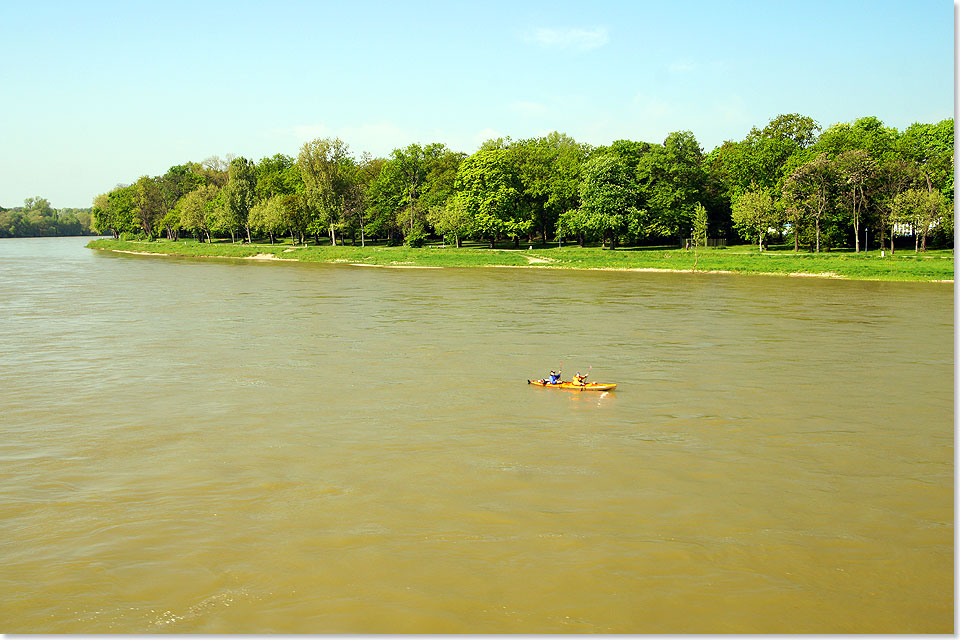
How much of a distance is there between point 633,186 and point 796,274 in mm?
27289

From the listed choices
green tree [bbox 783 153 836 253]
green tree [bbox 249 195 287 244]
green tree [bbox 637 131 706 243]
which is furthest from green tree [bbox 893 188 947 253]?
green tree [bbox 249 195 287 244]

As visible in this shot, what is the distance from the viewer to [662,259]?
73750mm

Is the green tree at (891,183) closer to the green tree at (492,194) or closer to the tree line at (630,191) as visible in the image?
the tree line at (630,191)

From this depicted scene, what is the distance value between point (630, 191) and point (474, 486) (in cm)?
7614

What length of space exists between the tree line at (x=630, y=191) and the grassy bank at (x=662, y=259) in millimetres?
3694

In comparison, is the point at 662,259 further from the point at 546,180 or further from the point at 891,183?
the point at 546,180

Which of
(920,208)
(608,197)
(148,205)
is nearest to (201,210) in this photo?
(148,205)

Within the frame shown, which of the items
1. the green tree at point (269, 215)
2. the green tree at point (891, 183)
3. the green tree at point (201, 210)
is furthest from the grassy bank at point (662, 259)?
the green tree at point (201, 210)

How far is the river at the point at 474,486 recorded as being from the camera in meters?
9.28

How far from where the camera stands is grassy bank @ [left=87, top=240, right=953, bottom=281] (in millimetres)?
59812

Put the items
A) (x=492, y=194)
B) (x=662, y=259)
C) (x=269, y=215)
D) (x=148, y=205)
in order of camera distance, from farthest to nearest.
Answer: (x=148, y=205)
(x=269, y=215)
(x=492, y=194)
(x=662, y=259)

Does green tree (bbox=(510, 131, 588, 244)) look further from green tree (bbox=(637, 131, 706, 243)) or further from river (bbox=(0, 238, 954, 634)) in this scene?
river (bbox=(0, 238, 954, 634))

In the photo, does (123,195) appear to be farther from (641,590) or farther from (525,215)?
(641,590)

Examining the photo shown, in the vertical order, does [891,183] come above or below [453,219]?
above
